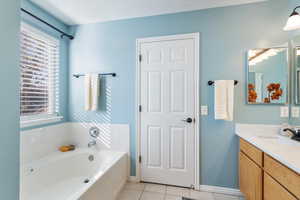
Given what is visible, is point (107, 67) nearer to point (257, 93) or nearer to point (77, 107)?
point (77, 107)

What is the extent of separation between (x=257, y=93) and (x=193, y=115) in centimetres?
85

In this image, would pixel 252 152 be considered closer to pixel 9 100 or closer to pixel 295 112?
pixel 295 112

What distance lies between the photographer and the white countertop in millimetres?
1062

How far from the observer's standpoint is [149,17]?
2.26 metres

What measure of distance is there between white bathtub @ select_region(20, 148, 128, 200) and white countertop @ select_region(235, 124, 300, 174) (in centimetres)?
163

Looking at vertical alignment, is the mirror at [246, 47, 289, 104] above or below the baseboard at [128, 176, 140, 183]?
above

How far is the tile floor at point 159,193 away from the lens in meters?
1.92

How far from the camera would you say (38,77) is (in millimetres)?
2096

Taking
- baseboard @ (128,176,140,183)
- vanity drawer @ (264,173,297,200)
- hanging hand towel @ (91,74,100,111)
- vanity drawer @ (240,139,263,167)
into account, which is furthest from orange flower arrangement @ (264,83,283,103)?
hanging hand towel @ (91,74,100,111)

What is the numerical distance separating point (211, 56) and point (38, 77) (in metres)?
2.47

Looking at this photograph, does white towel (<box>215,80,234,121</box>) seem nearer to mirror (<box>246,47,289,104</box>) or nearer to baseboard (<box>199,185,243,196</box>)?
mirror (<box>246,47,289,104</box>)

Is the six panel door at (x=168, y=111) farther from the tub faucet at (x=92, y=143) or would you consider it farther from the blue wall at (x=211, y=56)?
the tub faucet at (x=92, y=143)

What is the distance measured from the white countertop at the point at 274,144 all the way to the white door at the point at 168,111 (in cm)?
68

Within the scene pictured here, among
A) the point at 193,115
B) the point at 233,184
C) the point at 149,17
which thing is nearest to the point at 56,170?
the point at 193,115
